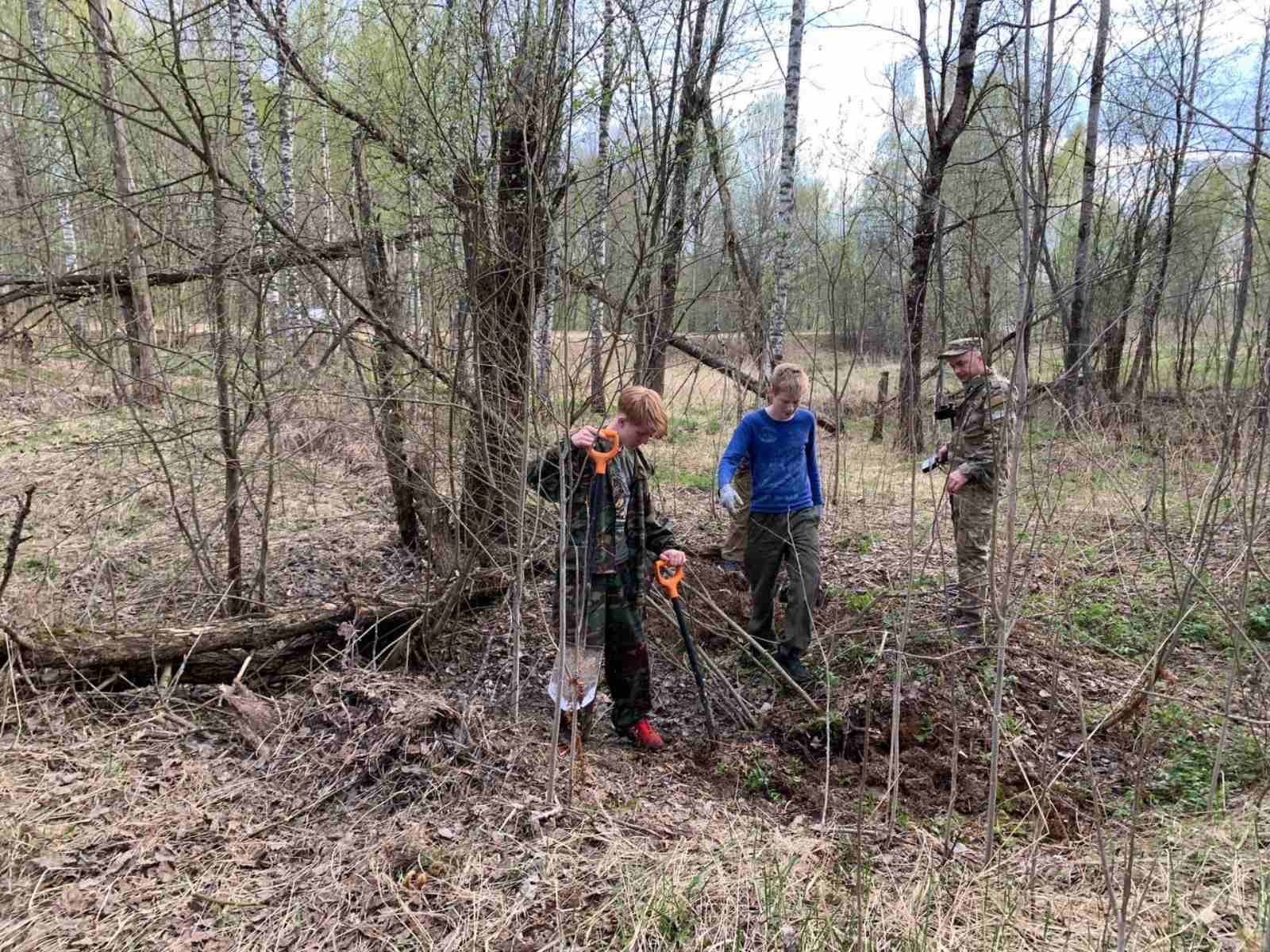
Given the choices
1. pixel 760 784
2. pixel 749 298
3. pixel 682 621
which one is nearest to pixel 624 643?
pixel 682 621

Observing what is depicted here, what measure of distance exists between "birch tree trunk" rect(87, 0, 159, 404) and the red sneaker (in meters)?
2.93

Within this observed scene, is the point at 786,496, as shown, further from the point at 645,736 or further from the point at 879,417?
the point at 879,417

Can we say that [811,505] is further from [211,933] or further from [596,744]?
[211,933]

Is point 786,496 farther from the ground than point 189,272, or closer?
closer

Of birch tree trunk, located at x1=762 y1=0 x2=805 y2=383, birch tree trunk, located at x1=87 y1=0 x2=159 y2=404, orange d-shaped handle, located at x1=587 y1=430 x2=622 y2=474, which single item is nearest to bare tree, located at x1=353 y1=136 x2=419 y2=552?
birch tree trunk, located at x1=87 y1=0 x2=159 y2=404

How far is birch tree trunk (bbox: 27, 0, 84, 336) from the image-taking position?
11.8 ft

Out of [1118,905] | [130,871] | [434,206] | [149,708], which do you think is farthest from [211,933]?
[434,206]

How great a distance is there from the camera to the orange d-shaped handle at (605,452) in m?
2.89

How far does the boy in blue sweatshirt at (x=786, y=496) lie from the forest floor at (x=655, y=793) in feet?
1.21

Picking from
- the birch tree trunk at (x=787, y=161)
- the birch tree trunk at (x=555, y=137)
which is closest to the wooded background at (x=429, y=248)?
the birch tree trunk at (x=555, y=137)

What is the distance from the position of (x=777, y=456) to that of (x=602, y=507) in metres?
1.30

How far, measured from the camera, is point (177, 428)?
4020 millimetres

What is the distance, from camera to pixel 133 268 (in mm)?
4785

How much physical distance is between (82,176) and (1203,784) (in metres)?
5.97
